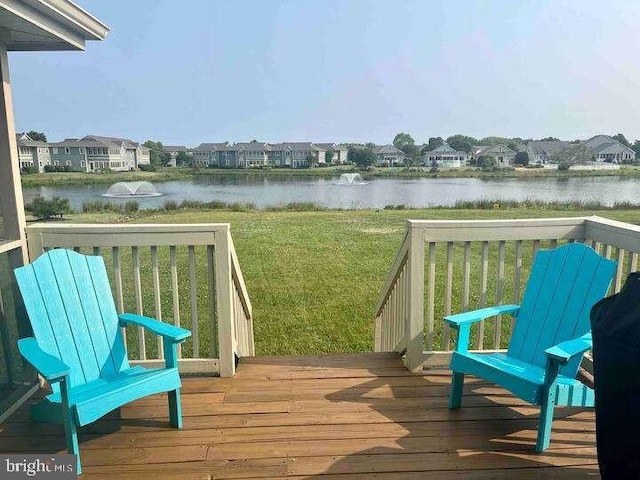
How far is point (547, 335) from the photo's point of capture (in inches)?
100

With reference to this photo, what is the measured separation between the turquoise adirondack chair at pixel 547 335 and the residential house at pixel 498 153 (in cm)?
3982

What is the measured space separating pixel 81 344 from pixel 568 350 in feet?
7.98

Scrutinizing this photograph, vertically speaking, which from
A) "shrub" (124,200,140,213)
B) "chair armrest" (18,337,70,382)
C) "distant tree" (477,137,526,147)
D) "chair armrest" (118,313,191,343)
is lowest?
"shrub" (124,200,140,213)

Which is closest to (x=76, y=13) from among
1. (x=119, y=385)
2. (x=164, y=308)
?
(x=119, y=385)

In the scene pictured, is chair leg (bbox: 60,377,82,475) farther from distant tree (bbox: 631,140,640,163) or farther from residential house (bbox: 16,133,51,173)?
distant tree (bbox: 631,140,640,163)

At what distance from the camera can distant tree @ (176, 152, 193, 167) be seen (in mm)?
44156

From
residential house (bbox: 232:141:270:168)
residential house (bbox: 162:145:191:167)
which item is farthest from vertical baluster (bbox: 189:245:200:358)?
residential house (bbox: 232:141:270:168)

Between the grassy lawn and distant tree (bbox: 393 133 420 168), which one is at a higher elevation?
distant tree (bbox: 393 133 420 168)

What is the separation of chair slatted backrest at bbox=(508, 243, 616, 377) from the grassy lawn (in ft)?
7.69

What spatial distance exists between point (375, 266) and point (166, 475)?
6.44m

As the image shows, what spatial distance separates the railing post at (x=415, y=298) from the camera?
298 cm

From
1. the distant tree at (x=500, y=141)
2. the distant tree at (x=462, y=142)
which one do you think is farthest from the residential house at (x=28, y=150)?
the distant tree at (x=462, y=142)

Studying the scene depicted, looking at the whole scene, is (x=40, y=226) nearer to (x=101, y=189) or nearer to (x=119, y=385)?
(x=119, y=385)

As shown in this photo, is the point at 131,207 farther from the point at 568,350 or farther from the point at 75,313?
the point at 568,350
